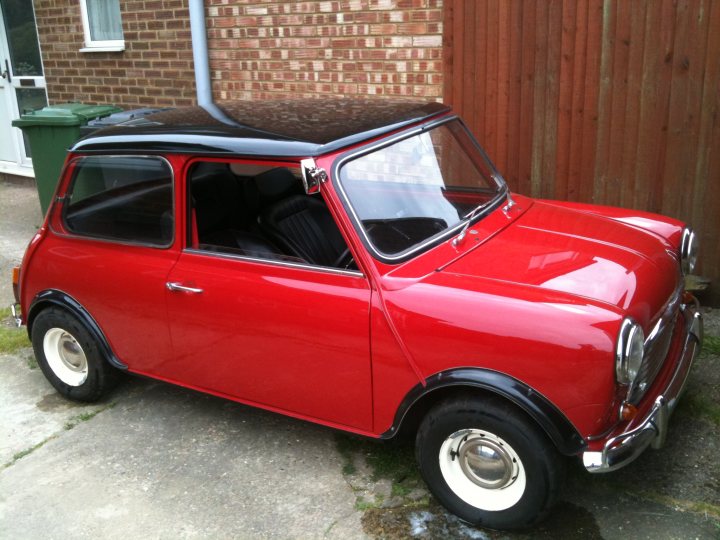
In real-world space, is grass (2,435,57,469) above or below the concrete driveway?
below

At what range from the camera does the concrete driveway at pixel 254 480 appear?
3.18m

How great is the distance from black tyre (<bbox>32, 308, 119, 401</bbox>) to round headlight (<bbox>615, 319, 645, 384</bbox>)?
2.76 m

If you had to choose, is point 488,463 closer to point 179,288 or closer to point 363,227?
point 363,227

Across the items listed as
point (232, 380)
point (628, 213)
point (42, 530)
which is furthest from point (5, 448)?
point (628, 213)

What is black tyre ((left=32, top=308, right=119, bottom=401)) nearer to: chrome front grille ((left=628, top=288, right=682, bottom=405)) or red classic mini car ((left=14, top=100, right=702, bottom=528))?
red classic mini car ((left=14, top=100, right=702, bottom=528))

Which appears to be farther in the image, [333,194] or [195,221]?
[195,221]

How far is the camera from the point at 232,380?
11.8 ft

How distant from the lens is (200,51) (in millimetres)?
7262

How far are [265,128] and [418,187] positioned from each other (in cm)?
76

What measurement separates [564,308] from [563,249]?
599 millimetres

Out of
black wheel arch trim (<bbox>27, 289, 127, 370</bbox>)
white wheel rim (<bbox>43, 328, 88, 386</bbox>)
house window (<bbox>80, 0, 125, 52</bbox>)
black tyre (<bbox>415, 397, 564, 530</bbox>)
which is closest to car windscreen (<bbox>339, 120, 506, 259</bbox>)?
black tyre (<bbox>415, 397, 564, 530</bbox>)

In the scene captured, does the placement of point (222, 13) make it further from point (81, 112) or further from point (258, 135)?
point (258, 135)

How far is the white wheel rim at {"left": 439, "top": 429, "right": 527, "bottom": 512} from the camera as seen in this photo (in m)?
2.96

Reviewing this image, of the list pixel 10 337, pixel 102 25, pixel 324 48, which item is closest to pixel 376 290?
pixel 10 337
